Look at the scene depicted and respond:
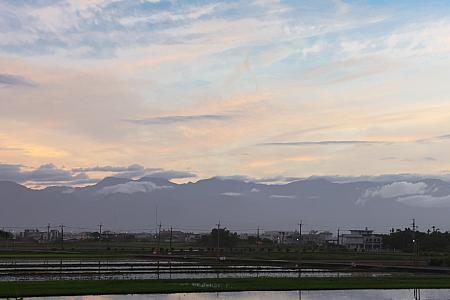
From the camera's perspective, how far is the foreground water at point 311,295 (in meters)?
30.1

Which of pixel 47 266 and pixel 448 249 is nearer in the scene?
pixel 47 266

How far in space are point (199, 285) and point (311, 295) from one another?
637 cm

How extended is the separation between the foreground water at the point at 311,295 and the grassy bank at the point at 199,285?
1461 millimetres

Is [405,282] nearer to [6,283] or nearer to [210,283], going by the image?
[210,283]

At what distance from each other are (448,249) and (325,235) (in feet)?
319

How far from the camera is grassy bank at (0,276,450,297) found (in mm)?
31375

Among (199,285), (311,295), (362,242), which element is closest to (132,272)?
(199,285)

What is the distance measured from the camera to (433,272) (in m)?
49.6

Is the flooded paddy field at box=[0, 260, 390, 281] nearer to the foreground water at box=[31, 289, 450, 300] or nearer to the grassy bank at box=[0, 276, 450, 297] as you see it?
the grassy bank at box=[0, 276, 450, 297]

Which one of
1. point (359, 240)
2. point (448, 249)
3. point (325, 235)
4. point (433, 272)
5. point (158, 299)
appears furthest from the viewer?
point (325, 235)

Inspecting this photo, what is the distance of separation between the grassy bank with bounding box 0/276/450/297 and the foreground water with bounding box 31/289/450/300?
1461 mm

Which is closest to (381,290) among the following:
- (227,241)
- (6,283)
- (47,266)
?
(6,283)

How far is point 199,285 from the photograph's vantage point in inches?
1383

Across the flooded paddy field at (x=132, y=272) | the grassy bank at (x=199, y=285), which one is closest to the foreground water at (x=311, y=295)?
the grassy bank at (x=199, y=285)
